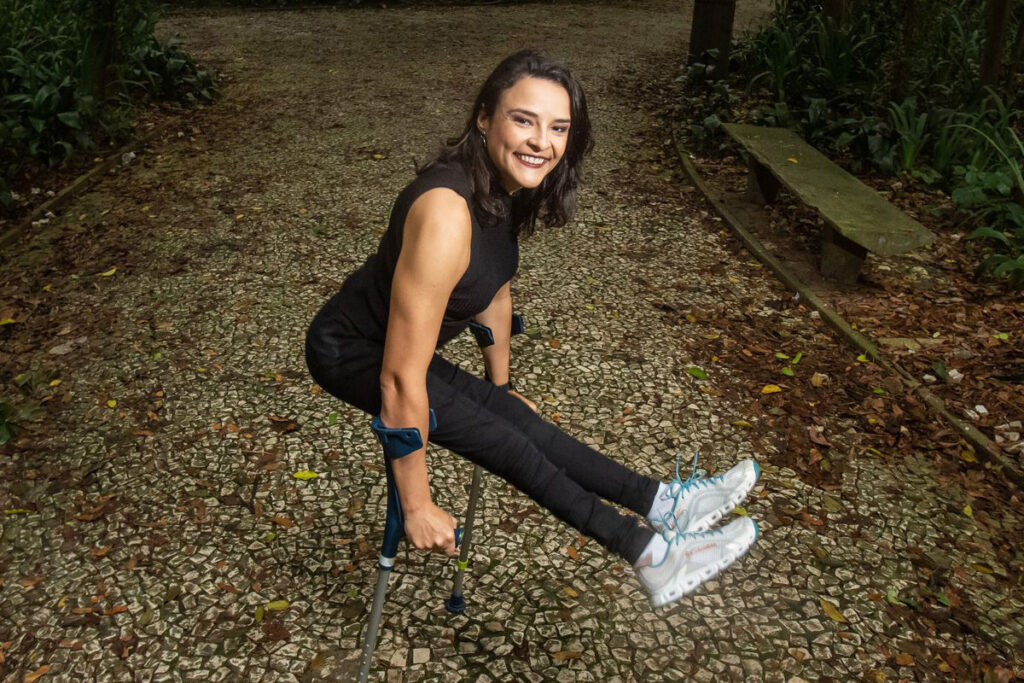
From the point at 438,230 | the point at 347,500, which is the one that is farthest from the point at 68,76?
the point at 438,230

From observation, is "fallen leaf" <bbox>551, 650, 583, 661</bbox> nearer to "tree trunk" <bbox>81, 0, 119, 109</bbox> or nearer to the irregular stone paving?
the irregular stone paving

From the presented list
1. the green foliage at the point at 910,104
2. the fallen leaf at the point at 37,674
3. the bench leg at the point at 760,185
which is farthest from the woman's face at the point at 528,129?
the bench leg at the point at 760,185

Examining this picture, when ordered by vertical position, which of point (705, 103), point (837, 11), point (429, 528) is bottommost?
point (705, 103)

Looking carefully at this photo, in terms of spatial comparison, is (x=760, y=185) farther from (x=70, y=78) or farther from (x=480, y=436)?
(x=70, y=78)

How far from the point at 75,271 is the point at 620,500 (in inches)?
→ 155

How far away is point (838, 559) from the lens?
2.93 meters

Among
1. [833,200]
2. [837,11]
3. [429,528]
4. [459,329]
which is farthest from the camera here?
[837,11]

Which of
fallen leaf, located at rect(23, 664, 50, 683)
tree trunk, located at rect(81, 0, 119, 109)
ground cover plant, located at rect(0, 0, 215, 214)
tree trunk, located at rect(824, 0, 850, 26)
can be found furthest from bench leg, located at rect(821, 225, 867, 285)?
tree trunk, located at rect(81, 0, 119, 109)

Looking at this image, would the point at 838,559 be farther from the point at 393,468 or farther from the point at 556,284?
the point at 556,284

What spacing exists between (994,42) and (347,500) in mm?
5679

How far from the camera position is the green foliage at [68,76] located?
596 cm

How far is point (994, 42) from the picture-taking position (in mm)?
5988

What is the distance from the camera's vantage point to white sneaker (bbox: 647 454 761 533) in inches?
85.5

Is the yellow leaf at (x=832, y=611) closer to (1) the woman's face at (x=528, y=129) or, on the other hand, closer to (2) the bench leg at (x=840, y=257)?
(1) the woman's face at (x=528, y=129)
